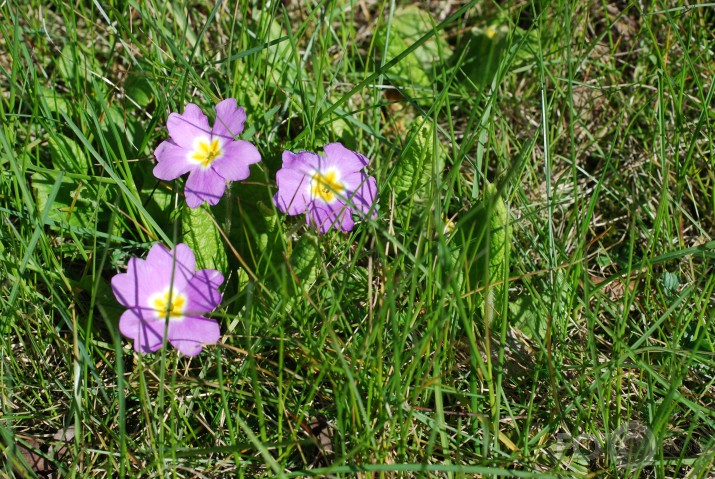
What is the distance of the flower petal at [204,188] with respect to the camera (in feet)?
5.88

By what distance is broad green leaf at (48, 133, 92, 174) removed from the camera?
2.03 meters

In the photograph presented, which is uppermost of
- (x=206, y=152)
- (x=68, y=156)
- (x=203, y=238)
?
(x=68, y=156)

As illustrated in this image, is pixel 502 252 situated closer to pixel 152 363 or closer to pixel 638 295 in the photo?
pixel 638 295

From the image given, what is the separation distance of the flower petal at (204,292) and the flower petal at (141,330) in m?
0.09

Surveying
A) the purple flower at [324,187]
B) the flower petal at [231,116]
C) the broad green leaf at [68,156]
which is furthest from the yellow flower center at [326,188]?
the broad green leaf at [68,156]

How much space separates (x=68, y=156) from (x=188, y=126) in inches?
15.0

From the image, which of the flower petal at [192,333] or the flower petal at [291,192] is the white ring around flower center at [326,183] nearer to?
the flower petal at [291,192]

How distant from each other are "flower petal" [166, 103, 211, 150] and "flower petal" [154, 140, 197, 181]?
2cm

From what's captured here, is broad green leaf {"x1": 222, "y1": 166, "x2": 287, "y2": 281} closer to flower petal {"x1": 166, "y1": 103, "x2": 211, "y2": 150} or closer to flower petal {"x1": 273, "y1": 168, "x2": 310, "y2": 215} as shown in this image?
flower petal {"x1": 273, "y1": 168, "x2": 310, "y2": 215}

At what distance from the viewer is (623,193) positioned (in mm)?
2316

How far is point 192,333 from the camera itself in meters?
1.68

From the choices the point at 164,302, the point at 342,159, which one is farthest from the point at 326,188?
the point at 164,302

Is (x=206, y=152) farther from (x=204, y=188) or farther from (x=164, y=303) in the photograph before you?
(x=164, y=303)

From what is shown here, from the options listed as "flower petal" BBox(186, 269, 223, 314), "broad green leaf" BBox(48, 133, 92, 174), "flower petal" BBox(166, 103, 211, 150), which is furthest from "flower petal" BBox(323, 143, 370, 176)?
"broad green leaf" BBox(48, 133, 92, 174)
